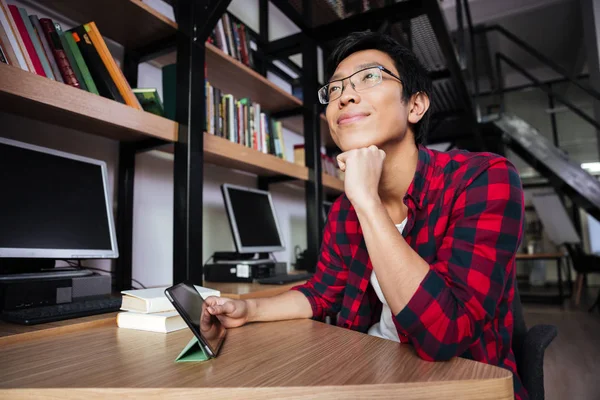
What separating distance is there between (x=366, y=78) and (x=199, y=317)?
2.44 feet

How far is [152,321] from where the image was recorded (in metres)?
0.87

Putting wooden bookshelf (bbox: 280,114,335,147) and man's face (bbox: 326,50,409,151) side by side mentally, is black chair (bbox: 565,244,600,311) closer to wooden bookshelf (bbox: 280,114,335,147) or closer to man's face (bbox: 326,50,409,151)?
wooden bookshelf (bbox: 280,114,335,147)

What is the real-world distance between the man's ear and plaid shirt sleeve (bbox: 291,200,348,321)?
418mm

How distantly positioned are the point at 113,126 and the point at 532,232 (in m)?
7.85

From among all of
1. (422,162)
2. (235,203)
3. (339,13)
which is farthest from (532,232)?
(422,162)

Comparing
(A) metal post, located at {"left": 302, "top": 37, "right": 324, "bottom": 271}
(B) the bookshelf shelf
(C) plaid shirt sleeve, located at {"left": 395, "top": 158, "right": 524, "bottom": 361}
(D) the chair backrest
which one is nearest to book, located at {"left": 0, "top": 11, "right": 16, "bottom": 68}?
(B) the bookshelf shelf

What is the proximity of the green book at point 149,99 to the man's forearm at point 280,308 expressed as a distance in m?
1.01

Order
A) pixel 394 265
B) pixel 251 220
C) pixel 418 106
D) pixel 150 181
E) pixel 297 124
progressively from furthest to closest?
1. pixel 297 124
2. pixel 251 220
3. pixel 150 181
4. pixel 418 106
5. pixel 394 265

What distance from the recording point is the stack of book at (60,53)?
3.67 ft

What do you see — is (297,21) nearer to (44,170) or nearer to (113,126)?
(113,126)

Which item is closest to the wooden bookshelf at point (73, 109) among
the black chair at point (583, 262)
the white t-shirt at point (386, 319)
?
the white t-shirt at point (386, 319)

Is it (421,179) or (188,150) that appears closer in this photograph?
(421,179)

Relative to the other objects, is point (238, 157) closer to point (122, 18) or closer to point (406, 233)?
point (122, 18)

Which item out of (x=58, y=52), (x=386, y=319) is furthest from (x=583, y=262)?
(x=58, y=52)
